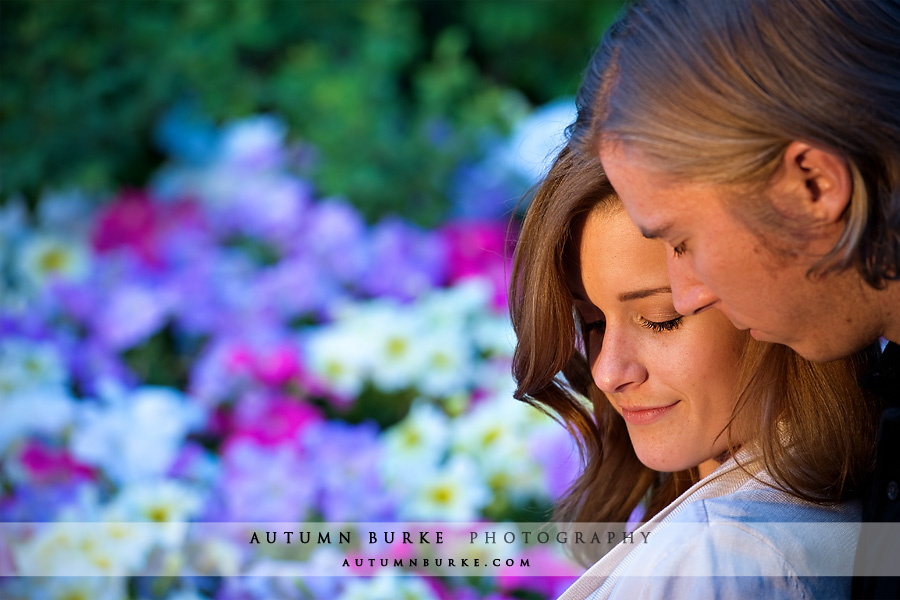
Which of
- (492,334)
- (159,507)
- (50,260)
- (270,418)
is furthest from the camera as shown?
(50,260)

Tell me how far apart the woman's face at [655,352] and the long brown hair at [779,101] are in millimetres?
336

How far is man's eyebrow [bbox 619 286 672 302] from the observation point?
1.52 meters

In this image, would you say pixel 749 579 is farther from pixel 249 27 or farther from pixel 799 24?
pixel 249 27

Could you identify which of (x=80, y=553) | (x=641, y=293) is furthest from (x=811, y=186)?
(x=80, y=553)

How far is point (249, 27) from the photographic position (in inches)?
167

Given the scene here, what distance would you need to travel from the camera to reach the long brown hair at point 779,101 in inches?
44.8

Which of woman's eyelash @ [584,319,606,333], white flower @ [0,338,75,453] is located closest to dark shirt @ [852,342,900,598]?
woman's eyelash @ [584,319,606,333]

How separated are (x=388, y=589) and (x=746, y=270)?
4.34 ft

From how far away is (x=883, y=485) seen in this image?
133cm

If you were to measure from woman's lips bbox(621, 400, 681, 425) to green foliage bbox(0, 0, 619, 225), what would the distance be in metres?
2.27

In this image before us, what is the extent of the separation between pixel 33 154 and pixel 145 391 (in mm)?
1384

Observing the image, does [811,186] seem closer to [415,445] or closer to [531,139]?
[415,445]

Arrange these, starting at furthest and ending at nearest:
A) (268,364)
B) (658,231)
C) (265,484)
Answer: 1. (268,364)
2. (265,484)
3. (658,231)

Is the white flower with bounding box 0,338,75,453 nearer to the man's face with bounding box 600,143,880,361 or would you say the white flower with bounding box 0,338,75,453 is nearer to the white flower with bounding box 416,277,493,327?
the white flower with bounding box 416,277,493,327
